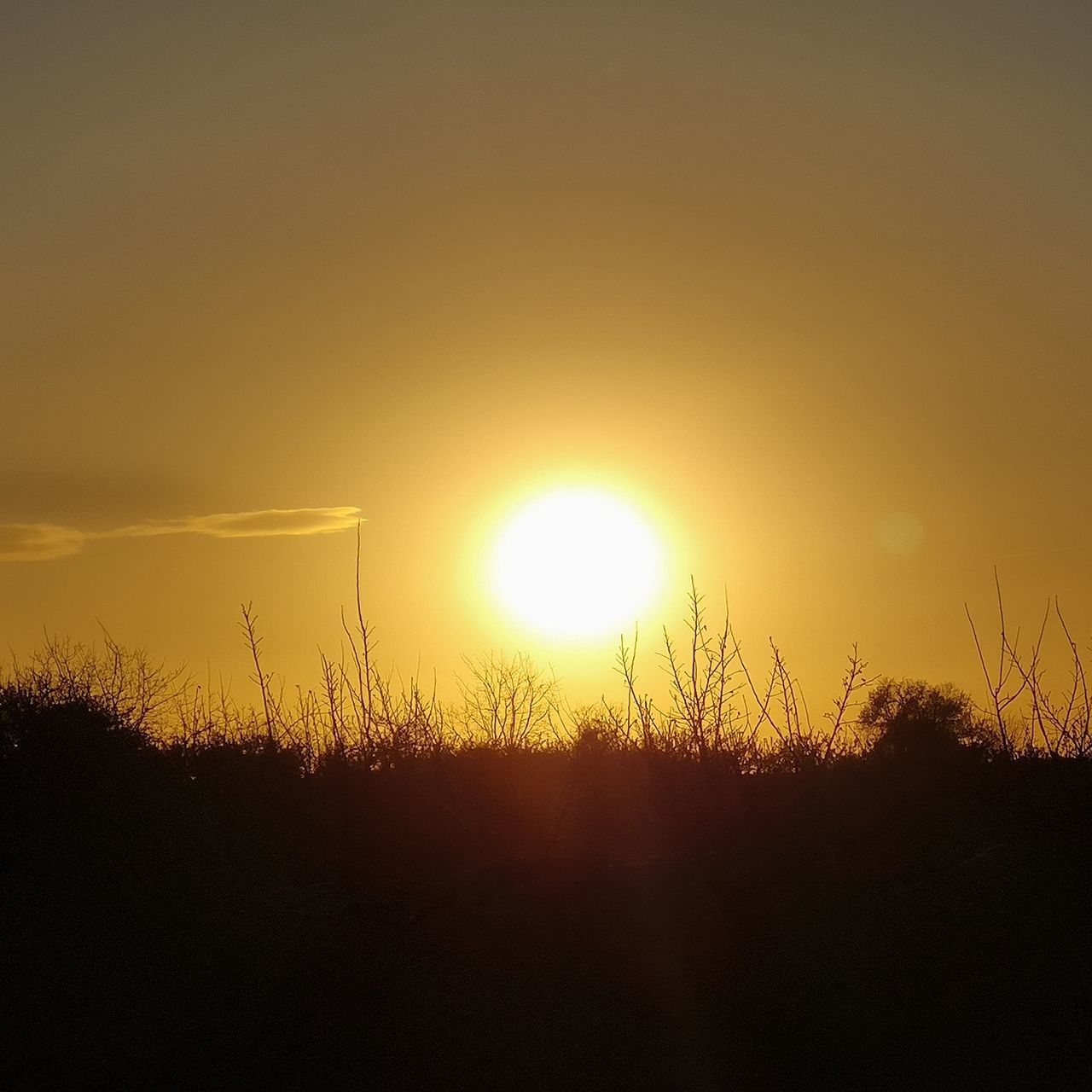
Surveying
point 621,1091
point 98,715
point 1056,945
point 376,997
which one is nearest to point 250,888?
point 376,997

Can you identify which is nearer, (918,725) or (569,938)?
(569,938)

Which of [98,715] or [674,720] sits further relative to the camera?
[98,715]

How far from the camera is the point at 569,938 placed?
9.22 metres

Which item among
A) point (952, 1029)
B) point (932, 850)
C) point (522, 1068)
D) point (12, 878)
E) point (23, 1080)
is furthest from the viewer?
point (12, 878)

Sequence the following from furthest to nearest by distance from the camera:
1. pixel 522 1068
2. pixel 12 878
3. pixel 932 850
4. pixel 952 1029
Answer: pixel 12 878 → pixel 932 850 → pixel 522 1068 → pixel 952 1029

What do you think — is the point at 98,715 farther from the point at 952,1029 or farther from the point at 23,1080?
the point at 952,1029

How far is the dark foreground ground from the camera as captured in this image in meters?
7.52

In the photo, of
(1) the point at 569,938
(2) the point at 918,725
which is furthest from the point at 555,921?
(2) the point at 918,725

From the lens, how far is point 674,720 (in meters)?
13.0

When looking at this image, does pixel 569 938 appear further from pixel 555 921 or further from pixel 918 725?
pixel 918 725

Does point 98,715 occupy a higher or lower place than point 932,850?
higher

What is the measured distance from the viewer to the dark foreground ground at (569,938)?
24.7 ft

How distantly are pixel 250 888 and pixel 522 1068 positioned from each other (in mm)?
4926

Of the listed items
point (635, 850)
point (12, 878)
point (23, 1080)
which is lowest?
point (23, 1080)
